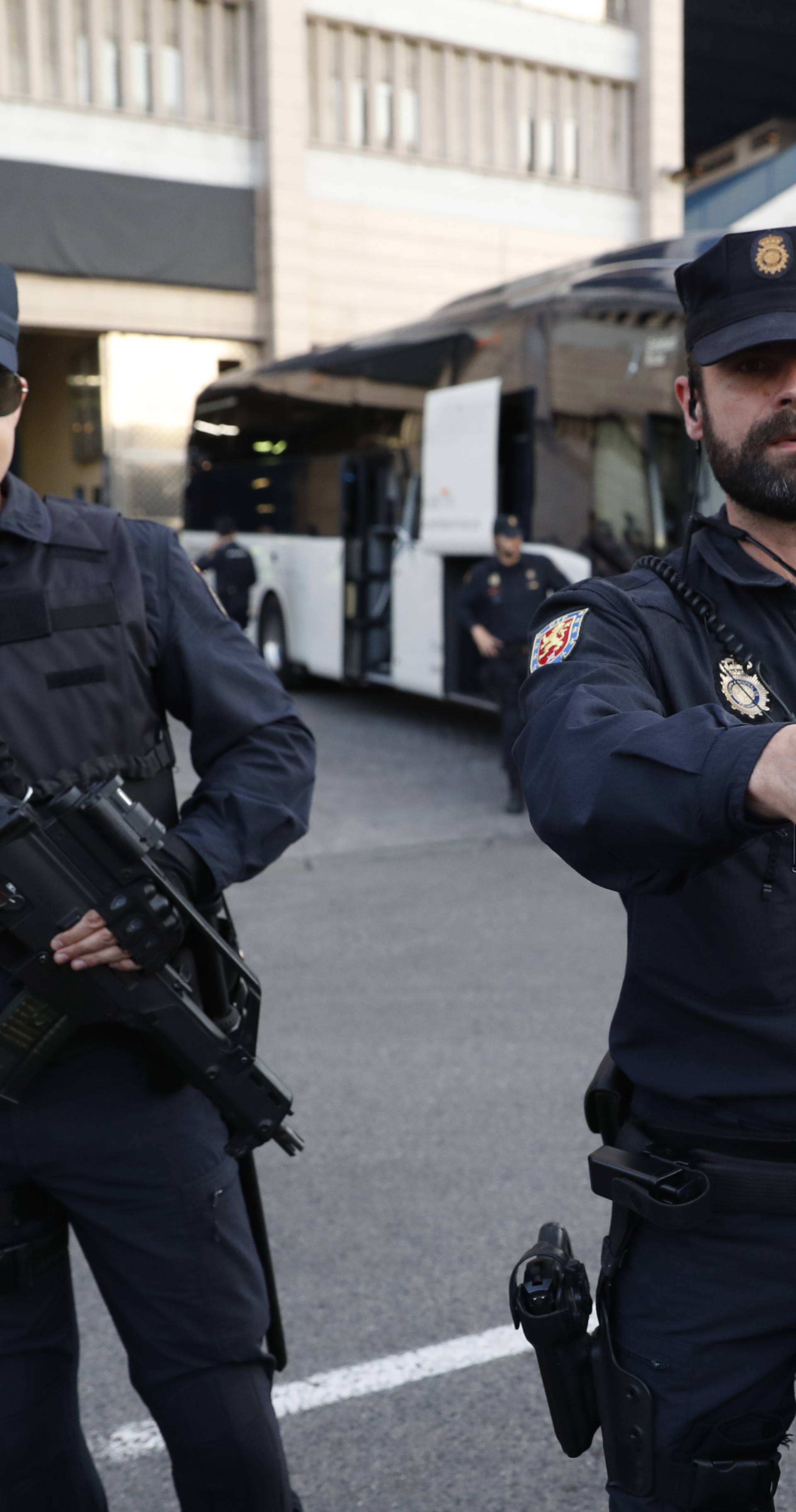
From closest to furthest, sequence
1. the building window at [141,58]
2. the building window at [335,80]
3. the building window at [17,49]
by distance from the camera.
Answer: the building window at [17,49]
the building window at [141,58]
the building window at [335,80]

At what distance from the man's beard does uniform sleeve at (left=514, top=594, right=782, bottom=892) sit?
1.01ft

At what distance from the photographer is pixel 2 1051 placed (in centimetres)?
181

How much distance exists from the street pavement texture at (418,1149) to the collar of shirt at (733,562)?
3.44 feet

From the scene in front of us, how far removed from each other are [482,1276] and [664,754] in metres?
2.29

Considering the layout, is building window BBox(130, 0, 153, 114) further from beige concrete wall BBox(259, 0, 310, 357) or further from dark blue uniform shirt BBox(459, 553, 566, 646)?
dark blue uniform shirt BBox(459, 553, 566, 646)

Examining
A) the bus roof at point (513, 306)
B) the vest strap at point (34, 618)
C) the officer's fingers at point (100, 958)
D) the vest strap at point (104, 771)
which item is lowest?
the officer's fingers at point (100, 958)

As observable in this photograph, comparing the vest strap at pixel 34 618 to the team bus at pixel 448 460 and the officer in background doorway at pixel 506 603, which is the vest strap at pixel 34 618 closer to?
the team bus at pixel 448 460

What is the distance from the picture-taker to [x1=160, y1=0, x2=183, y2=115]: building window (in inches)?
966

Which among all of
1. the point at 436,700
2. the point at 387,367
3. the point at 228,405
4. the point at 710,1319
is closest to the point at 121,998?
the point at 710,1319

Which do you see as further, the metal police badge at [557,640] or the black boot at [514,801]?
the black boot at [514,801]

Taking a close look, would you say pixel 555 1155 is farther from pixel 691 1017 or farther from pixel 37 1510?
pixel 691 1017

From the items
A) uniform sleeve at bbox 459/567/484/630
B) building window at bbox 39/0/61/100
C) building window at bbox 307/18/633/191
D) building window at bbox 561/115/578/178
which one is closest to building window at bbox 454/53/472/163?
building window at bbox 307/18/633/191

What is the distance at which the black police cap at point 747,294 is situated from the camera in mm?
1590

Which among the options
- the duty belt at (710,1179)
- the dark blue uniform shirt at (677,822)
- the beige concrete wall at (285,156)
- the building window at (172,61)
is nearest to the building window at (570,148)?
the beige concrete wall at (285,156)
